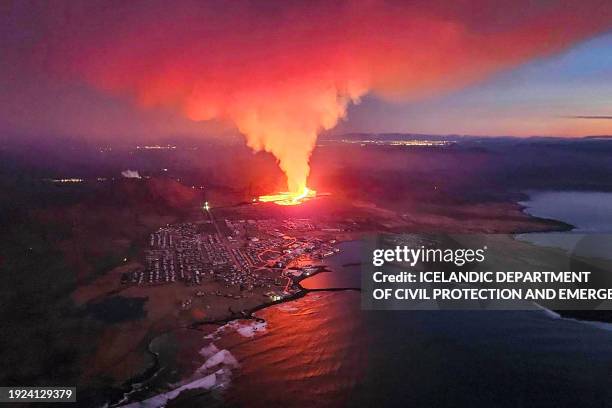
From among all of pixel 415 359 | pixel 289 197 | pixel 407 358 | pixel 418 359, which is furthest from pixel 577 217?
pixel 407 358

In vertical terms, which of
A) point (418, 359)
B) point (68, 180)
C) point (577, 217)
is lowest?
point (418, 359)

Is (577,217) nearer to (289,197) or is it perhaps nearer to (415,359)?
(289,197)

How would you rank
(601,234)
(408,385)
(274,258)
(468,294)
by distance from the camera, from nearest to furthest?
(408,385)
(468,294)
(274,258)
(601,234)

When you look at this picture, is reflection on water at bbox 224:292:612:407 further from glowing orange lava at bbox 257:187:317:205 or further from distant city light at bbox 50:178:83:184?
distant city light at bbox 50:178:83:184

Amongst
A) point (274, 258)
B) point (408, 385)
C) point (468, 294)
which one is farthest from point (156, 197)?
point (408, 385)

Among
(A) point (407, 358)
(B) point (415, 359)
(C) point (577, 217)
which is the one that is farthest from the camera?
(C) point (577, 217)

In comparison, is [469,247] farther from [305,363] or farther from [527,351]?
[305,363]
